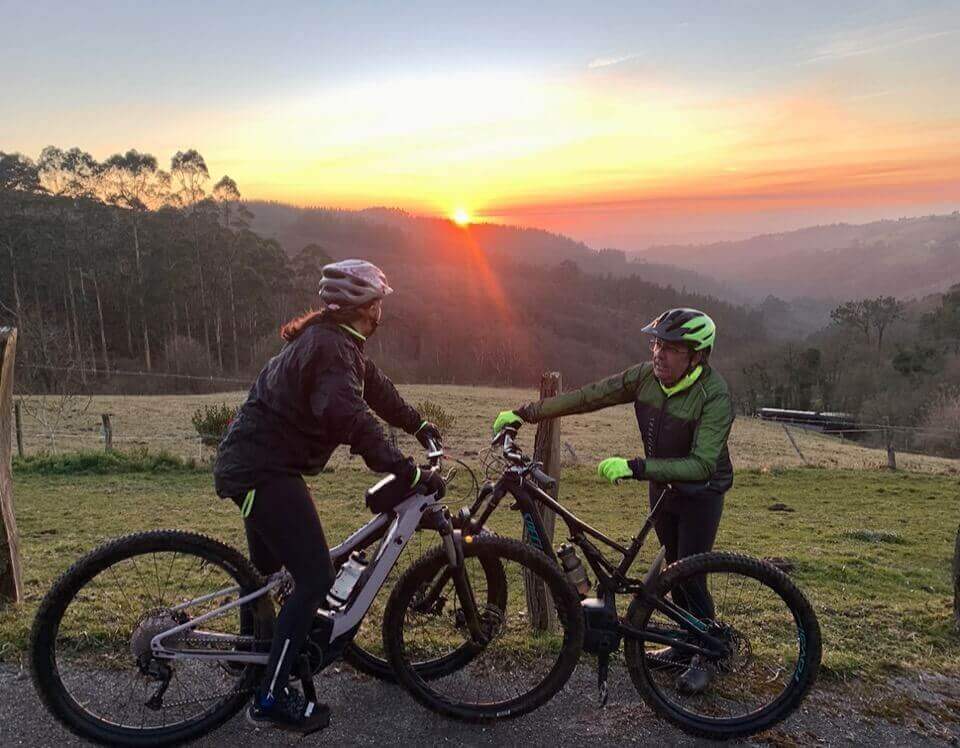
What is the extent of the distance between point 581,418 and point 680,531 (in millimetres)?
37445

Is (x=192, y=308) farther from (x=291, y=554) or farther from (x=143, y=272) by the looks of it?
(x=291, y=554)

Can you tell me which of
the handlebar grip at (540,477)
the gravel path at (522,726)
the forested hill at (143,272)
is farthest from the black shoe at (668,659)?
the forested hill at (143,272)

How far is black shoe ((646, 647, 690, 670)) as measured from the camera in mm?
3938

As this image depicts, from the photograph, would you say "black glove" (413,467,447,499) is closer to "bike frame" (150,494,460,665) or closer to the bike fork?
"bike frame" (150,494,460,665)

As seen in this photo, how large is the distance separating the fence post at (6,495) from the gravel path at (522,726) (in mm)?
1191

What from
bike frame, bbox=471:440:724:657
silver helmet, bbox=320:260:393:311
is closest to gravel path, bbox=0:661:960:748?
bike frame, bbox=471:440:724:657

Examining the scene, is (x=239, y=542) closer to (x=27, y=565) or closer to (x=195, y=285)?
(x=27, y=565)

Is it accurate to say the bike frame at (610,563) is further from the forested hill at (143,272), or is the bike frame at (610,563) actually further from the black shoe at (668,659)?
the forested hill at (143,272)

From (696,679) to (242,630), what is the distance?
254 cm

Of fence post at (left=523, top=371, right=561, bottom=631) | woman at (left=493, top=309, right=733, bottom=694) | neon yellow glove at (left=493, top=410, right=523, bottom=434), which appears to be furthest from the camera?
fence post at (left=523, top=371, right=561, bottom=631)

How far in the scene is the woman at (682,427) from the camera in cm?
380

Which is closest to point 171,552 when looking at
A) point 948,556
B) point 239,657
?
point 239,657

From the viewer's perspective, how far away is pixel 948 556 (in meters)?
10.1

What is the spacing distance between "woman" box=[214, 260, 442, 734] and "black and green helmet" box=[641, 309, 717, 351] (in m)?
1.58
